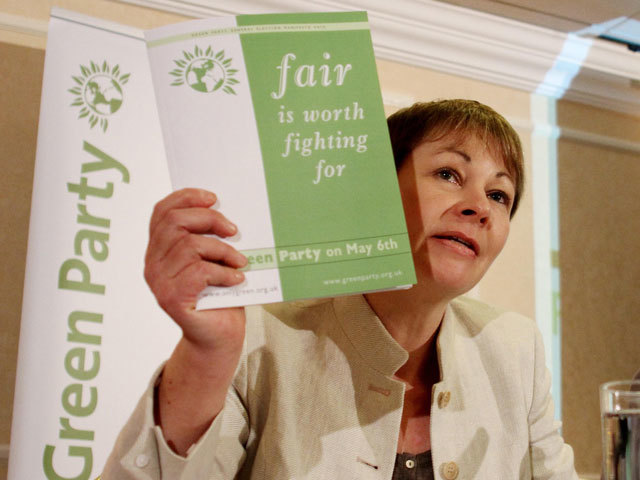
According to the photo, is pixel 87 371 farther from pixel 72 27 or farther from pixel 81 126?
pixel 72 27

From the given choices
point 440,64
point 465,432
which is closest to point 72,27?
point 465,432

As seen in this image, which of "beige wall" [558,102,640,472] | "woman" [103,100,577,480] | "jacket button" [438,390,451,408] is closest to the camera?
"woman" [103,100,577,480]

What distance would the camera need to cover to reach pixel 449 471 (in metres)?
1.27

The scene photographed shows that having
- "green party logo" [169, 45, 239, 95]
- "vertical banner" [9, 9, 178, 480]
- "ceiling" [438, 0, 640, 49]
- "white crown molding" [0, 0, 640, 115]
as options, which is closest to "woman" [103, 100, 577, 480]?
"green party logo" [169, 45, 239, 95]

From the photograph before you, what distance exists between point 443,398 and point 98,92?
137 cm

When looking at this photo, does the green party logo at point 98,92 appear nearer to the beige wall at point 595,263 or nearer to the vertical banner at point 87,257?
the vertical banner at point 87,257

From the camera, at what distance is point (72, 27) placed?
79.5 inches

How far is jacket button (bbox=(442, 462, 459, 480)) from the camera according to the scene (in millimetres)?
1263

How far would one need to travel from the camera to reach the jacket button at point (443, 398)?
1.33 m

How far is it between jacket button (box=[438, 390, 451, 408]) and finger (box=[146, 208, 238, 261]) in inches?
25.0

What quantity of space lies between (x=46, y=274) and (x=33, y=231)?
5.3 inches

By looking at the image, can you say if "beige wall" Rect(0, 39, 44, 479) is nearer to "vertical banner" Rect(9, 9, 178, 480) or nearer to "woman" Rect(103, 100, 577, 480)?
"vertical banner" Rect(9, 9, 178, 480)

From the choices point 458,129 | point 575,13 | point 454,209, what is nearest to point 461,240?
point 454,209

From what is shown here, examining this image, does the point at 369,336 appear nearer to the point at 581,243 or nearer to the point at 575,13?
the point at 575,13
